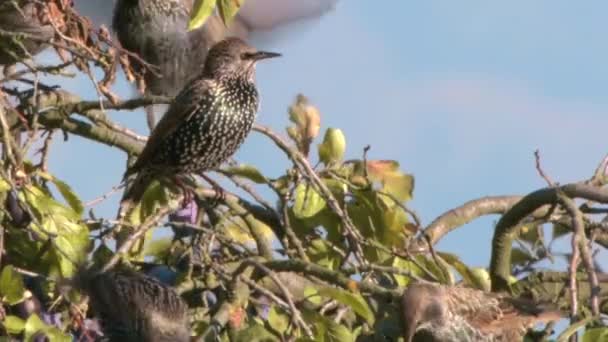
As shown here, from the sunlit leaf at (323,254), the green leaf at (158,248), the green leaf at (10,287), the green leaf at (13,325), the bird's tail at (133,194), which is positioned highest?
the sunlit leaf at (323,254)

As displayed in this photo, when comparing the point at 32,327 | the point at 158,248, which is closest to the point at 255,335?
the point at 32,327

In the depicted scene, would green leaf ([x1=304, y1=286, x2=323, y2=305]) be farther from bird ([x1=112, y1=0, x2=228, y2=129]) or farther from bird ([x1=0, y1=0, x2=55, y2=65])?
bird ([x1=112, y1=0, x2=228, y2=129])

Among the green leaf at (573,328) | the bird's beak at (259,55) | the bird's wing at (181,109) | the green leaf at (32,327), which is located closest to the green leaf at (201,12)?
the green leaf at (32,327)

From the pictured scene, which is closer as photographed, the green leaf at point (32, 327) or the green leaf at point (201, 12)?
the green leaf at point (32, 327)

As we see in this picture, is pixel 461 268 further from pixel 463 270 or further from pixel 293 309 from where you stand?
pixel 293 309

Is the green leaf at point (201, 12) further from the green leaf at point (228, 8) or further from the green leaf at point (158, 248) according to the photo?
the green leaf at point (158, 248)

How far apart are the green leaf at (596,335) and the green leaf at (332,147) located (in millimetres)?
1376

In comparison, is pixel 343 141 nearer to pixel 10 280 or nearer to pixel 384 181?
pixel 384 181

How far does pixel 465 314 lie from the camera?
174 inches

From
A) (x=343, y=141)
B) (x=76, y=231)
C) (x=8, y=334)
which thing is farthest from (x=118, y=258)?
(x=343, y=141)

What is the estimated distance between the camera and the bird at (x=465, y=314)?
12.7 feet

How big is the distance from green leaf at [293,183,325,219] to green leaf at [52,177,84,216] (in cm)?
55

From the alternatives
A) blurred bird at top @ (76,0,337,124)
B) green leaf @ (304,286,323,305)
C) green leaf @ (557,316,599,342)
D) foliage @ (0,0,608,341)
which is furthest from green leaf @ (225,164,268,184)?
blurred bird at top @ (76,0,337,124)

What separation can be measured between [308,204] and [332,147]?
0.64ft
